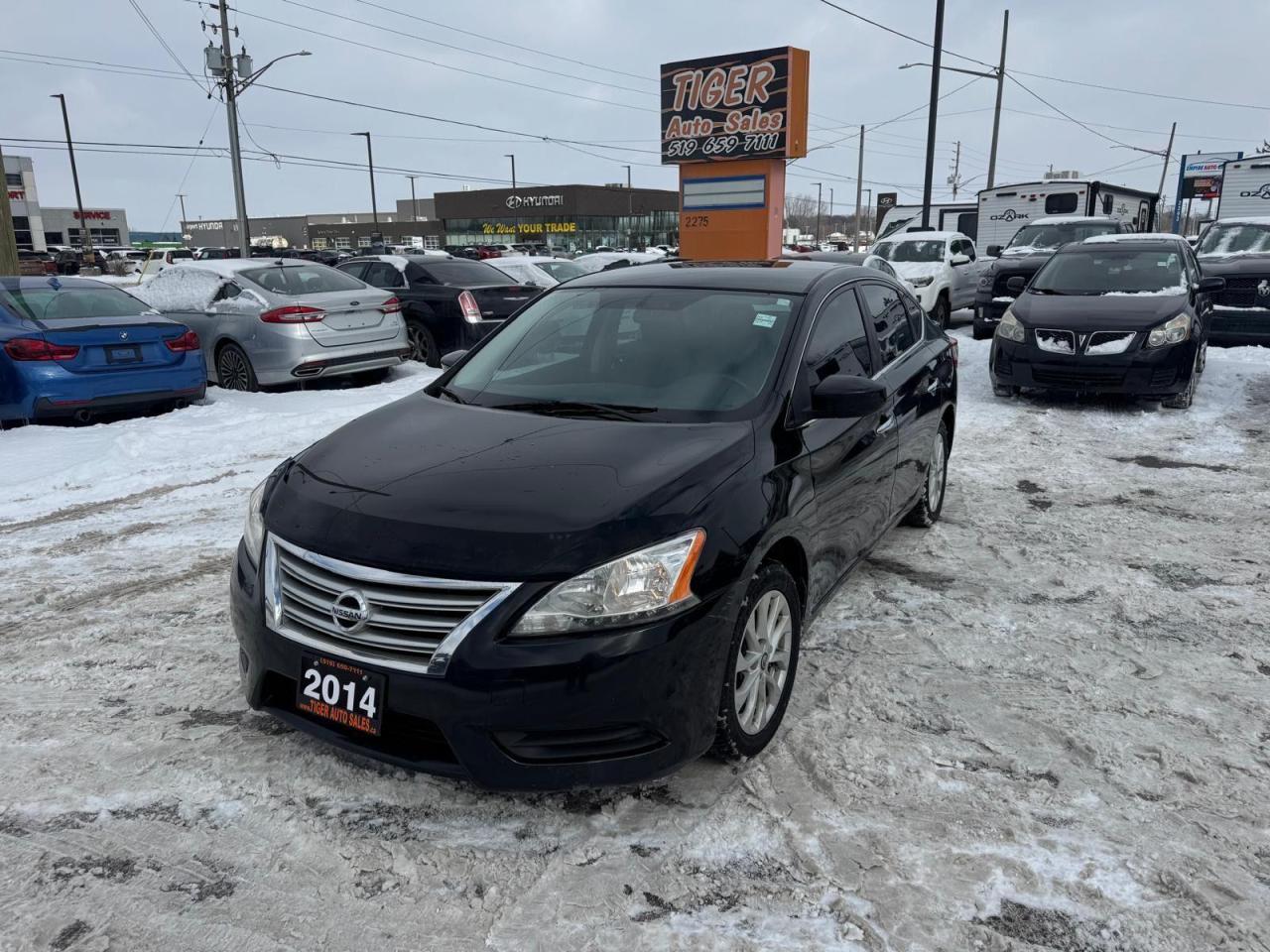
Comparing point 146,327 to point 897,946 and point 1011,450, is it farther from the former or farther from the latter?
point 897,946

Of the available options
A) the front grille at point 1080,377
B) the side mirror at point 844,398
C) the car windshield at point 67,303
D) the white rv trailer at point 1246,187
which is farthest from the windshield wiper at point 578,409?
the white rv trailer at point 1246,187

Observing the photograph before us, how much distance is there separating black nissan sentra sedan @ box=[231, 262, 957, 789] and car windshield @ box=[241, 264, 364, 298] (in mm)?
7006

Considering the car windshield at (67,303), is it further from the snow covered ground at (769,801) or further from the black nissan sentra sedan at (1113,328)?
the black nissan sentra sedan at (1113,328)

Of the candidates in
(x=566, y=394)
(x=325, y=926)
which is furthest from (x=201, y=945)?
(x=566, y=394)

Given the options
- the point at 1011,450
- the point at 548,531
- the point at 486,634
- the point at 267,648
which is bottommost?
the point at 1011,450

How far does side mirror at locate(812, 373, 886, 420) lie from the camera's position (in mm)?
3488

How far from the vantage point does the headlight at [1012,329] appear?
9.46 meters

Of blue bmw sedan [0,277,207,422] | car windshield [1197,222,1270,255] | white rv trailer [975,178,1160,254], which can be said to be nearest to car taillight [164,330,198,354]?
blue bmw sedan [0,277,207,422]

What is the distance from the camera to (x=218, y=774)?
3.06 m

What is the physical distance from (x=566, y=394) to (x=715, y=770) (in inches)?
62.2

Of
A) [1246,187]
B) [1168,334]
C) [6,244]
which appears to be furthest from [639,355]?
[1246,187]

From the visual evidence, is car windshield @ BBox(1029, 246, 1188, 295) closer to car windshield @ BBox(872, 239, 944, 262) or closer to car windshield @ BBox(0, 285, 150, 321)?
car windshield @ BBox(872, 239, 944, 262)

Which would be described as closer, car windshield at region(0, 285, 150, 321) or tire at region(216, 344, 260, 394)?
car windshield at region(0, 285, 150, 321)

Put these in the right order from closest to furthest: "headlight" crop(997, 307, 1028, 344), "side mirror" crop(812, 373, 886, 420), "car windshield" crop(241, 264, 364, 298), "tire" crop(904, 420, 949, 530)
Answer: "side mirror" crop(812, 373, 886, 420) < "tire" crop(904, 420, 949, 530) < "headlight" crop(997, 307, 1028, 344) < "car windshield" crop(241, 264, 364, 298)
